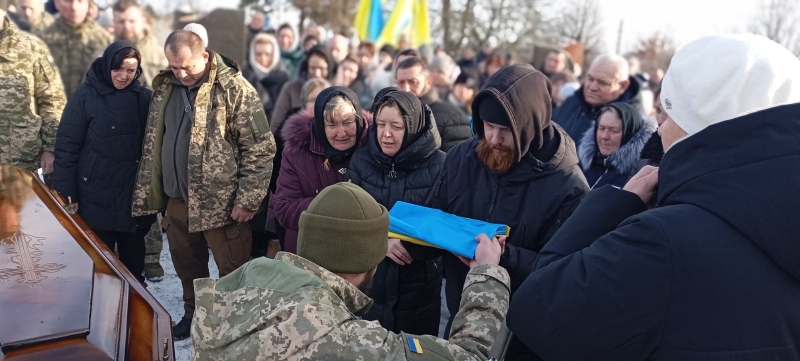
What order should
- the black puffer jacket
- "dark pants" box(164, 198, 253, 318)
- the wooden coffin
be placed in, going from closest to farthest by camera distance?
the wooden coffin < "dark pants" box(164, 198, 253, 318) < the black puffer jacket

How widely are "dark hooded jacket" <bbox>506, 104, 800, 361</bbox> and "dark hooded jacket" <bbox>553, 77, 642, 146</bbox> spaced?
3.65 metres

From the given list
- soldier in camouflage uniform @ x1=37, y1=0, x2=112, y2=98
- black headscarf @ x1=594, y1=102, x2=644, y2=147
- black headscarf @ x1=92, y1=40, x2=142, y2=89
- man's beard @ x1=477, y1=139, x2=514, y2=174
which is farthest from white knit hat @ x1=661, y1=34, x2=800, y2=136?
soldier in camouflage uniform @ x1=37, y1=0, x2=112, y2=98

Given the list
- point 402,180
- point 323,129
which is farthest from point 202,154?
point 402,180

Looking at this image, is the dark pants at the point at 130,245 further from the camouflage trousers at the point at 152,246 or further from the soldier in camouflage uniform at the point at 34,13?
the soldier in camouflage uniform at the point at 34,13

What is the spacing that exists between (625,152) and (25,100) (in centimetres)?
380

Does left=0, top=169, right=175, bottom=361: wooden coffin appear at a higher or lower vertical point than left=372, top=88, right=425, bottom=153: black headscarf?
lower

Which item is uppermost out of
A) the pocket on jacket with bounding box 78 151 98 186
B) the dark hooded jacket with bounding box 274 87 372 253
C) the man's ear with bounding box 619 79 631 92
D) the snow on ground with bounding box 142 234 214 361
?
the man's ear with bounding box 619 79 631 92

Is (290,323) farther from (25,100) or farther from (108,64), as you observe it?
(25,100)

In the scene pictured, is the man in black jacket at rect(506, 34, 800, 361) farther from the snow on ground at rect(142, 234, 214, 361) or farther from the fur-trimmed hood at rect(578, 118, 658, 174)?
the snow on ground at rect(142, 234, 214, 361)

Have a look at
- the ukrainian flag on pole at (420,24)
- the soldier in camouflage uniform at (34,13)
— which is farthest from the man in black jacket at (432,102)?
the ukrainian flag on pole at (420,24)

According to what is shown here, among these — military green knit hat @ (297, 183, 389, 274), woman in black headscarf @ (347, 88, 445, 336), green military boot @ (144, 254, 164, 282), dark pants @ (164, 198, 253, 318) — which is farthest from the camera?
green military boot @ (144, 254, 164, 282)

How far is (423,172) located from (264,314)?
1932mm

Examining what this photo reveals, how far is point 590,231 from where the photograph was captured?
148 cm

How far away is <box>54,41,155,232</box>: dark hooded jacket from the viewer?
13.3 feet
